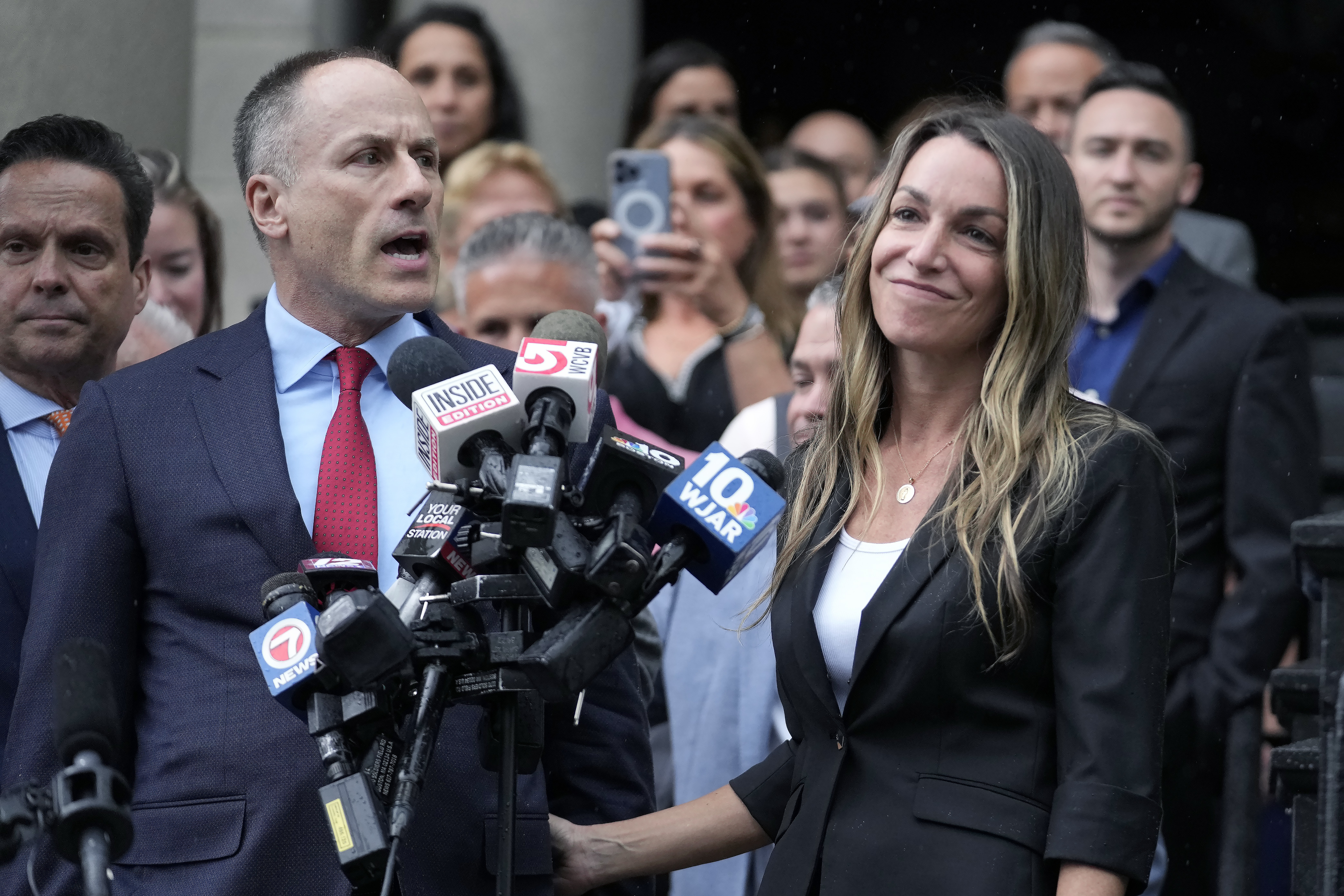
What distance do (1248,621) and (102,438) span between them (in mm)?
3229

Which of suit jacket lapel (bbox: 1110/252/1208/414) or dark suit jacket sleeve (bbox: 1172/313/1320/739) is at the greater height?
suit jacket lapel (bbox: 1110/252/1208/414)

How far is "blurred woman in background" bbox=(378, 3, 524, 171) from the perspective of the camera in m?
6.68

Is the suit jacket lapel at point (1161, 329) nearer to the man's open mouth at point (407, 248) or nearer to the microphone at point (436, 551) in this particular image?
the man's open mouth at point (407, 248)

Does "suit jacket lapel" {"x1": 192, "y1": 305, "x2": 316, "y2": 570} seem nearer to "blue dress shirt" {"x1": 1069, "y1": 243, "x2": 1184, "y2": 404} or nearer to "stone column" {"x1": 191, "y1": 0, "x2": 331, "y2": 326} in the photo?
"blue dress shirt" {"x1": 1069, "y1": 243, "x2": 1184, "y2": 404}

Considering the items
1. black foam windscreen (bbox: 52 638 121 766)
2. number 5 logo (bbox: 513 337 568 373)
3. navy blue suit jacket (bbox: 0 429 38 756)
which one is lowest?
navy blue suit jacket (bbox: 0 429 38 756)

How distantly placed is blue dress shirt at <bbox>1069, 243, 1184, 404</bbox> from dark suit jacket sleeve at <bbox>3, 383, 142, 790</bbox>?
3143 mm

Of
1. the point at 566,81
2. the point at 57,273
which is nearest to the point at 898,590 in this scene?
the point at 57,273

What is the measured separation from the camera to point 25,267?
11.9ft

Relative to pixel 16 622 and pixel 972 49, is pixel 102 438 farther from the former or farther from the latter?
pixel 972 49

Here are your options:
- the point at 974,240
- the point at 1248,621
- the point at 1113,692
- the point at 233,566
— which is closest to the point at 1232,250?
the point at 1248,621

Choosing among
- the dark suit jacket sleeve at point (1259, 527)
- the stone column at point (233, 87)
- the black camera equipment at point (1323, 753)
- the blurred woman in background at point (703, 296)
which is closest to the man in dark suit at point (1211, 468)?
the dark suit jacket sleeve at point (1259, 527)

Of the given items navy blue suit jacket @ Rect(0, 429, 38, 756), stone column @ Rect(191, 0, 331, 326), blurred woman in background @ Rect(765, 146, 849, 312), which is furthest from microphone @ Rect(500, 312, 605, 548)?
A: stone column @ Rect(191, 0, 331, 326)

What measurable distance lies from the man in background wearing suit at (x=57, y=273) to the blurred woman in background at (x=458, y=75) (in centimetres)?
293

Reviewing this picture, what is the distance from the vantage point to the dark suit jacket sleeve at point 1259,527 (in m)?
4.80
